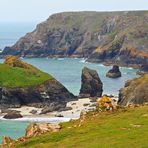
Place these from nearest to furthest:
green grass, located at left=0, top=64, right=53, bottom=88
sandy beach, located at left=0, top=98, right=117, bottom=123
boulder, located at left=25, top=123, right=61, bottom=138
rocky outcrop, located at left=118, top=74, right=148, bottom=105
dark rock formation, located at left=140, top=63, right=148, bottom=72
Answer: boulder, located at left=25, top=123, right=61, bottom=138 → rocky outcrop, located at left=118, top=74, right=148, bottom=105 → sandy beach, located at left=0, top=98, right=117, bottom=123 → green grass, located at left=0, top=64, right=53, bottom=88 → dark rock formation, located at left=140, top=63, right=148, bottom=72

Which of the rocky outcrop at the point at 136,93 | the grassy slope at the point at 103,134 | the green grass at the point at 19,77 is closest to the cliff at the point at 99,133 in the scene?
the grassy slope at the point at 103,134

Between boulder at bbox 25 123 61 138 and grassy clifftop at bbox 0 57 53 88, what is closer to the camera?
boulder at bbox 25 123 61 138

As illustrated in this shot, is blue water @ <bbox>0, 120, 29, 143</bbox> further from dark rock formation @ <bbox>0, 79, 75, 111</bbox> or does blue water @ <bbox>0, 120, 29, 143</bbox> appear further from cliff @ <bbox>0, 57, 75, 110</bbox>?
dark rock formation @ <bbox>0, 79, 75, 111</bbox>

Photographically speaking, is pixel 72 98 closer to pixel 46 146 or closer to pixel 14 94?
pixel 14 94

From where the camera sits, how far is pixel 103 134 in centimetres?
3834

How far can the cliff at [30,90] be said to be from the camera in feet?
378

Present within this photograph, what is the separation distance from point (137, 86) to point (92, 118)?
161 ft

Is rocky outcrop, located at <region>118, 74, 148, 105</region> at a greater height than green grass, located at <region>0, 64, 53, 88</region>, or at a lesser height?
greater

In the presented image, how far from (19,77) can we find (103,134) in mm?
90757

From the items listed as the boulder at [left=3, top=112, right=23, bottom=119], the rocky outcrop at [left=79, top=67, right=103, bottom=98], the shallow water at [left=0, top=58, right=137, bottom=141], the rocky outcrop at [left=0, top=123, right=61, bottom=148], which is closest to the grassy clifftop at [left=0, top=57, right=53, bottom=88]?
the rocky outcrop at [left=79, top=67, right=103, bottom=98]

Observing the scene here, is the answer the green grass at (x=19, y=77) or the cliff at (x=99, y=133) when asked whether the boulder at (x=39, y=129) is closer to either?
the cliff at (x=99, y=133)

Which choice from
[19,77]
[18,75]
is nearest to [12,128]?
[19,77]

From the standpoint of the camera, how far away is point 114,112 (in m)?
49.3

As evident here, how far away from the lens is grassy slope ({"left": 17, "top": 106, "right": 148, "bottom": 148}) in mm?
34956
